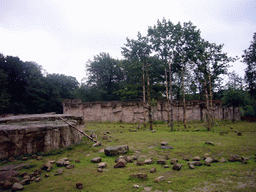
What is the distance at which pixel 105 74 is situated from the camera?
102ft

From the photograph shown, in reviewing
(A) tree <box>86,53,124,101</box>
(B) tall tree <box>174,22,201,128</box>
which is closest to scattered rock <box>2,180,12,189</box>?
(B) tall tree <box>174,22,201,128</box>

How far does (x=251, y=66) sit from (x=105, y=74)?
2578 cm

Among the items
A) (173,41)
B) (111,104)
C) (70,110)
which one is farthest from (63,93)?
(173,41)

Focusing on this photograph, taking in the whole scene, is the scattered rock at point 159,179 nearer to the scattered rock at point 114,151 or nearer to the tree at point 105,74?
the scattered rock at point 114,151

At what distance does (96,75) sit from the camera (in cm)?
3262

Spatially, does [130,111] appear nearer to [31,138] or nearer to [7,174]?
[31,138]

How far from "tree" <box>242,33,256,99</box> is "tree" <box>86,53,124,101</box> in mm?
22434

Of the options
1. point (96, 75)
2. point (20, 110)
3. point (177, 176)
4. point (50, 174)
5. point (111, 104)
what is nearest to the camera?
point (177, 176)

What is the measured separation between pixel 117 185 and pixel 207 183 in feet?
5.58

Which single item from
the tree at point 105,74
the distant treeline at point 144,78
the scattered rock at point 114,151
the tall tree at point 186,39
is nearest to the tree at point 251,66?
the distant treeline at point 144,78

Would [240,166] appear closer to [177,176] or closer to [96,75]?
[177,176]

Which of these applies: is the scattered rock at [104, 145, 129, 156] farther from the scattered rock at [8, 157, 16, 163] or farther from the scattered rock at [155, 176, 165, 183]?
the scattered rock at [8, 157, 16, 163]

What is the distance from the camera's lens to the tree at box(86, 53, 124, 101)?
104ft

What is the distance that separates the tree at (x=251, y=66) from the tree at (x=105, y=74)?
22434 millimetres
